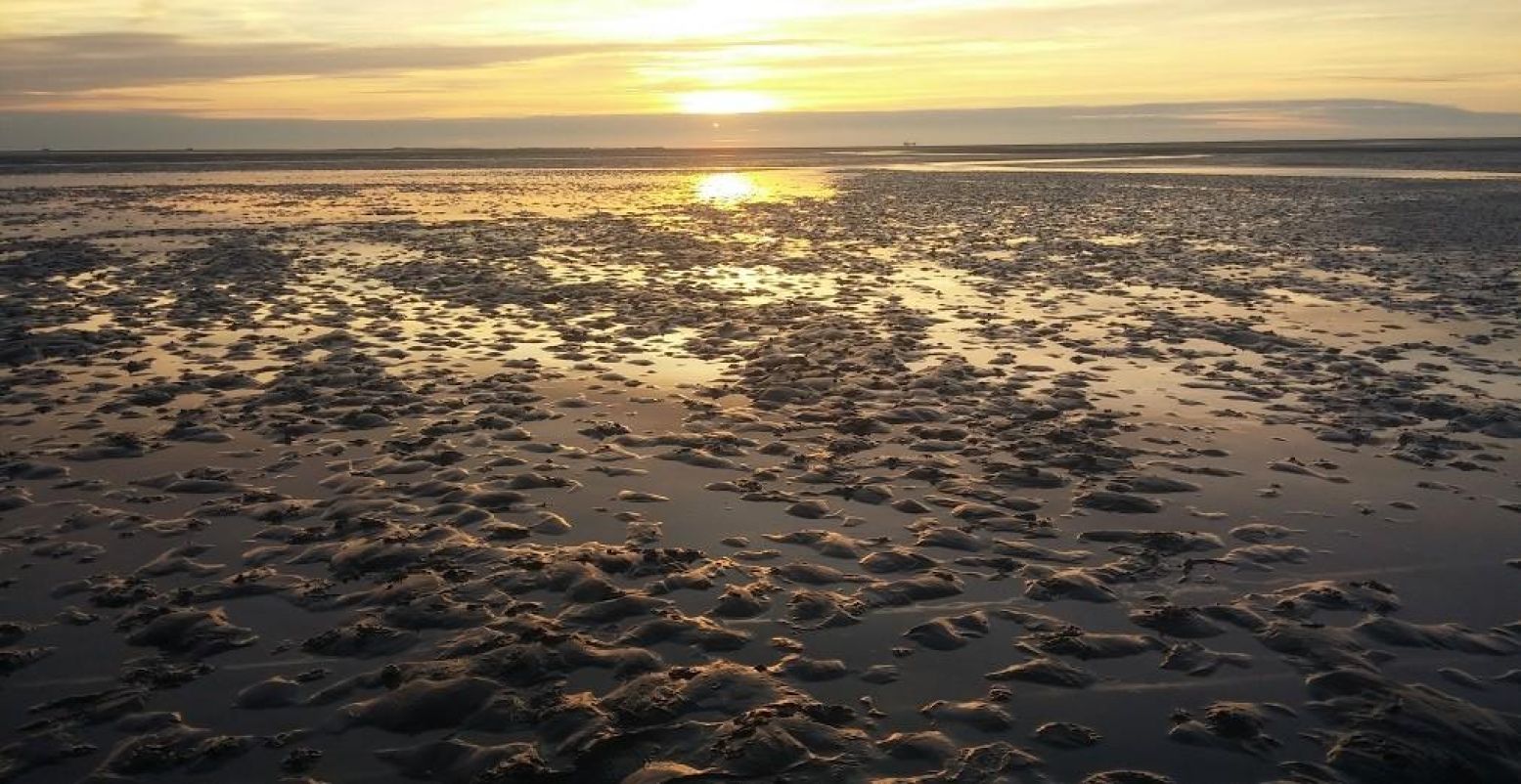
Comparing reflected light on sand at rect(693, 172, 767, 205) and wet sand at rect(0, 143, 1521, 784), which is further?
reflected light on sand at rect(693, 172, 767, 205)

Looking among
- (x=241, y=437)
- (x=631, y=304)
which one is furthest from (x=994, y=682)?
(x=631, y=304)

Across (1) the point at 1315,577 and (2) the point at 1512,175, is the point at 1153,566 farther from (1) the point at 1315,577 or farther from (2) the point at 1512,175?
(2) the point at 1512,175

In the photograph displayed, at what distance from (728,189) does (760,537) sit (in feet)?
227

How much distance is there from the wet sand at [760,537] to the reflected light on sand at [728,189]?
132 feet

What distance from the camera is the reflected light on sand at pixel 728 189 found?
208 ft

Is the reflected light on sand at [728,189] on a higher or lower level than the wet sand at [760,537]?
higher

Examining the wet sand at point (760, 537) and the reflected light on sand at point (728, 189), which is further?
the reflected light on sand at point (728, 189)

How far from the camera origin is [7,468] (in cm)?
1127

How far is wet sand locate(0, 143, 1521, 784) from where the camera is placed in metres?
6.27

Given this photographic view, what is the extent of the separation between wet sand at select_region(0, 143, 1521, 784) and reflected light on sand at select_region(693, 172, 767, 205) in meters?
40.4

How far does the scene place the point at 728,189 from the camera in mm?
76625

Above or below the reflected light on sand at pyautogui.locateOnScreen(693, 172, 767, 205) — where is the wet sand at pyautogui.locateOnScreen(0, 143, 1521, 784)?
below

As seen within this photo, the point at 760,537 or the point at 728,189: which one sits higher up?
the point at 728,189

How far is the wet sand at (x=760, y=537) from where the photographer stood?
6273 millimetres
